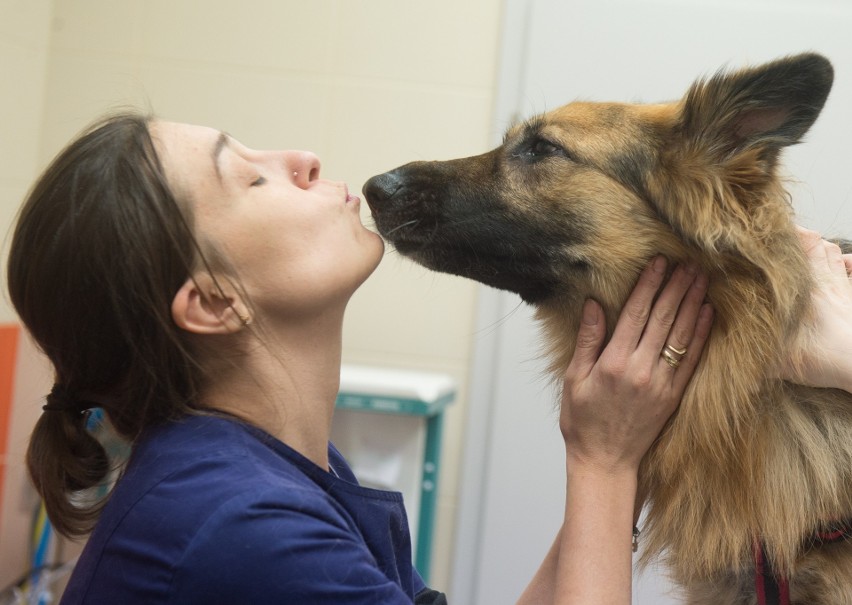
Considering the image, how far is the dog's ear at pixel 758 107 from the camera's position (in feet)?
3.76

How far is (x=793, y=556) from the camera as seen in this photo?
1164 millimetres

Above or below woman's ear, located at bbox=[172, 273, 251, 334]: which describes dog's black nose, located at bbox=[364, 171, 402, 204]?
above

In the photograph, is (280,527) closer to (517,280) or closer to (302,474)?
(302,474)

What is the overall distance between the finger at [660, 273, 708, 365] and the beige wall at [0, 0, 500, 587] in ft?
4.55

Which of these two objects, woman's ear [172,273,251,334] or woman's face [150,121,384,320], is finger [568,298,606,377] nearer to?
woman's face [150,121,384,320]

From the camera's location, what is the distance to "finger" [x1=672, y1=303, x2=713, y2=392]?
1.20 m

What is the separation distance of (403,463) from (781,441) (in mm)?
1165

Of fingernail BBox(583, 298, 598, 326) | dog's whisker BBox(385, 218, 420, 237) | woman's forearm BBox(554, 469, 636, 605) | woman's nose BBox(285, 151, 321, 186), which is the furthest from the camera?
dog's whisker BBox(385, 218, 420, 237)

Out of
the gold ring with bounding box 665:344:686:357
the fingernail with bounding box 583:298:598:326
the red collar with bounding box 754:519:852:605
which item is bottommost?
the red collar with bounding box 754:519:852:605

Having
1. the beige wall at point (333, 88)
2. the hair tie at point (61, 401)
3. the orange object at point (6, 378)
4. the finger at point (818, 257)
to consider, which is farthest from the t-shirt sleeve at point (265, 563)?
the beige wall at point (333, 88)

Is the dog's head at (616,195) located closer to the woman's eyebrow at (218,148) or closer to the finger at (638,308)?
the finger at (638,308)

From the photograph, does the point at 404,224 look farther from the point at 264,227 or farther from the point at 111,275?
the point at 111,275

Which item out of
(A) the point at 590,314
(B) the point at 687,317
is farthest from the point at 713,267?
(A) the point at 590,314

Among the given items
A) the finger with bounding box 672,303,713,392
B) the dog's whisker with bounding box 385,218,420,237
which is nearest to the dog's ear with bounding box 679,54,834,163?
the finger with bounding box 672,303,713,392
